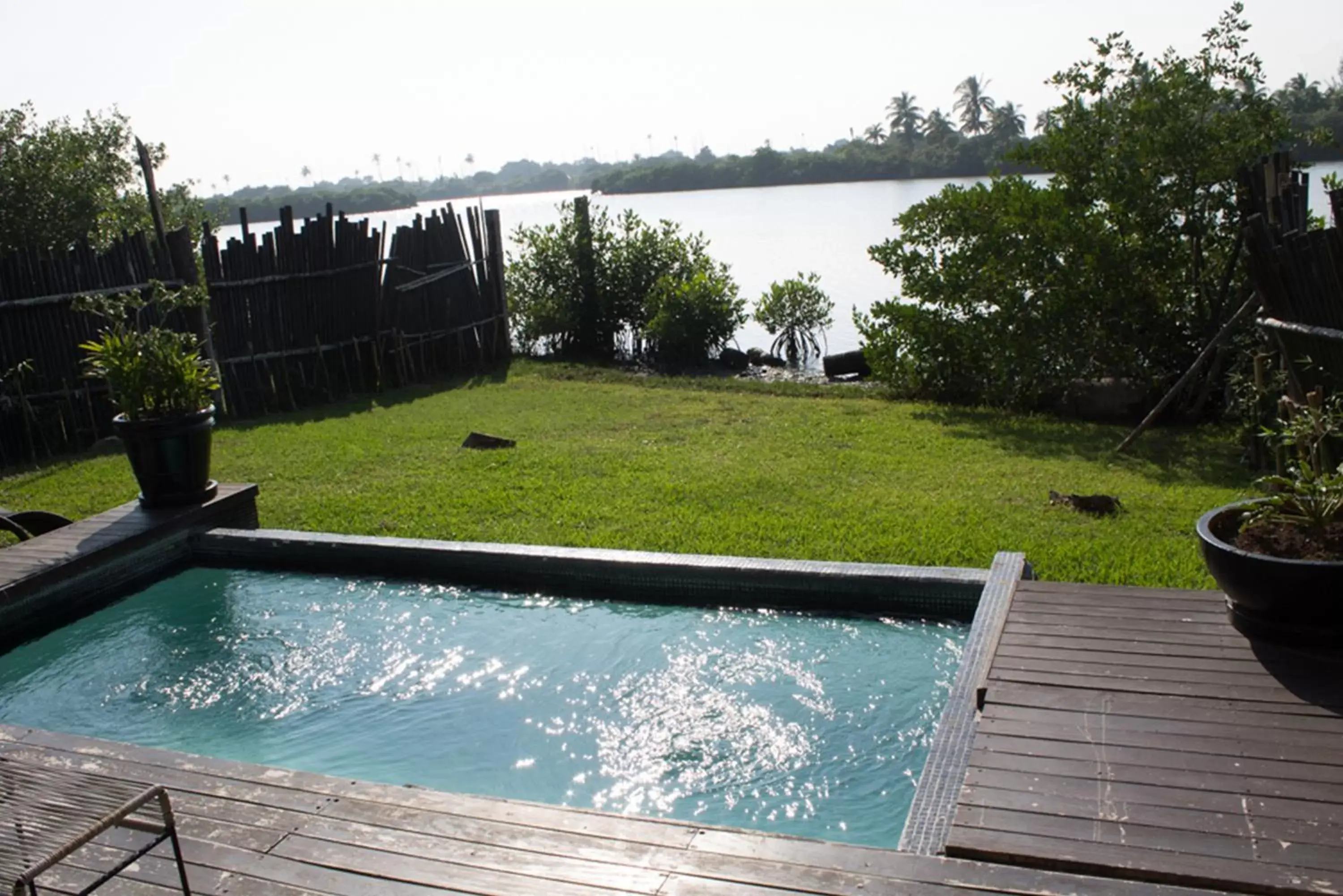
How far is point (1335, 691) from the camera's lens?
12.0ft

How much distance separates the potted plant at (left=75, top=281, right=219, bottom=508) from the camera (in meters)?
7.23

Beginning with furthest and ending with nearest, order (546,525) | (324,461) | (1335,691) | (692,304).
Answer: (692,304) < (324,461) < (546,525) < (1335,691)

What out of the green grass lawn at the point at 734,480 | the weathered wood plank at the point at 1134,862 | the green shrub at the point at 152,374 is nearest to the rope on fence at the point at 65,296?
the green grass lawn at the point at 734,480

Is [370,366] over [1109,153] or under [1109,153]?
under

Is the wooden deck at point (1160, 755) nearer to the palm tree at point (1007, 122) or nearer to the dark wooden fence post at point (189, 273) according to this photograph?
the dark wooden fence post at point (189, 273)

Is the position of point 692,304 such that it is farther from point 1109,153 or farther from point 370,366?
point 1109,153

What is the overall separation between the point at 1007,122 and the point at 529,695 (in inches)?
3681

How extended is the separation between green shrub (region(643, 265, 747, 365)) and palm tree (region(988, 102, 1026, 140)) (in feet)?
229

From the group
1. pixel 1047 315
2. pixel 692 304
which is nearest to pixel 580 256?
pixel 692 304

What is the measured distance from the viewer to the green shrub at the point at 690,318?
17.4 m

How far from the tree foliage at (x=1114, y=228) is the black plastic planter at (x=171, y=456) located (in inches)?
310

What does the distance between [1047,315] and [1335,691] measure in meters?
8.29

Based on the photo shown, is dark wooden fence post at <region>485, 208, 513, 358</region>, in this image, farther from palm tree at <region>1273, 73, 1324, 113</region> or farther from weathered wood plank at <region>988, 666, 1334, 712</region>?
palm tree at <region>1273, 73, 1324, 113</region>

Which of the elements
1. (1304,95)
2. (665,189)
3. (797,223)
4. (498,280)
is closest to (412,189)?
(665,189)
